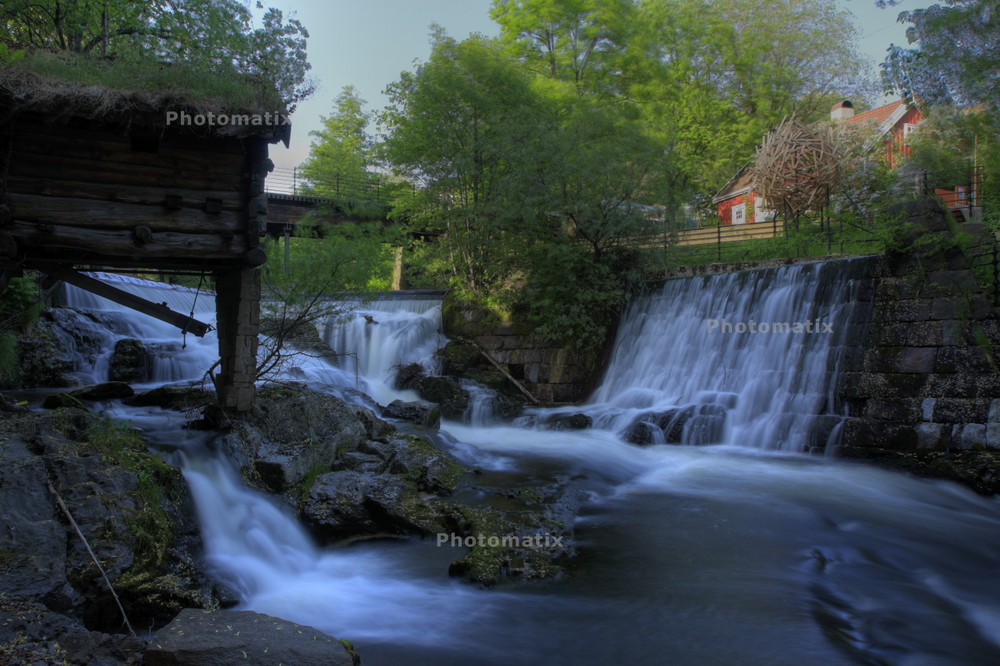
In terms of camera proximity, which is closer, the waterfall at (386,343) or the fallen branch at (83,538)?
the fallen branch at (83,538)

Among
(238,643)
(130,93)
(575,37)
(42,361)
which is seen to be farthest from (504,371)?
(575,37)

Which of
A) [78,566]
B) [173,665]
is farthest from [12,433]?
[173,665]

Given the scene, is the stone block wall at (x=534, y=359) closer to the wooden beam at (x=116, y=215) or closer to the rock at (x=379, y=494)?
the rock at (x=379, y=494)

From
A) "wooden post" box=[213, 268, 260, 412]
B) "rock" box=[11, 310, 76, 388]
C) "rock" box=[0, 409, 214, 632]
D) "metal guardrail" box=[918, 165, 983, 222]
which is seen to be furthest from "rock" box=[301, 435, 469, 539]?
"metal guardrail" box=[918, 165, 983, 222]

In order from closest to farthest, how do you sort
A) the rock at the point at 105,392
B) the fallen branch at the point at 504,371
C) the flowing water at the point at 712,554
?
the flowing water at the point at 712,554 < the rock at the point at 105,392 < the fallen branch at the point at 504,371

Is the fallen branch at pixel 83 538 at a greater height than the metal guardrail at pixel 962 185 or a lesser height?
lesser

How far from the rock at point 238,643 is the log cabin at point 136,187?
16.5ft

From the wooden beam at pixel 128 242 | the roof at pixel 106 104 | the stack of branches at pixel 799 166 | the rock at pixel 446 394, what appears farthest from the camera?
the rock at pixel 446 394

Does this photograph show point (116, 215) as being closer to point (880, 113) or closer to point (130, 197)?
point (130, 197)

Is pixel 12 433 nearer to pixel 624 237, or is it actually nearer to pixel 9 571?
pixel 9 571

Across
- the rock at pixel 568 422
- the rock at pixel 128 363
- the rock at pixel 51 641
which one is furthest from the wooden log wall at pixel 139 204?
the rock at pixel 568 422

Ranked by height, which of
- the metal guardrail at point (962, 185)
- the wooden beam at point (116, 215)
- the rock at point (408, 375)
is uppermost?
the metal guardrail at point (962, 185)

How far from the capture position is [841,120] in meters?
28.3

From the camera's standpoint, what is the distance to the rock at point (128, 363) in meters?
13.8
